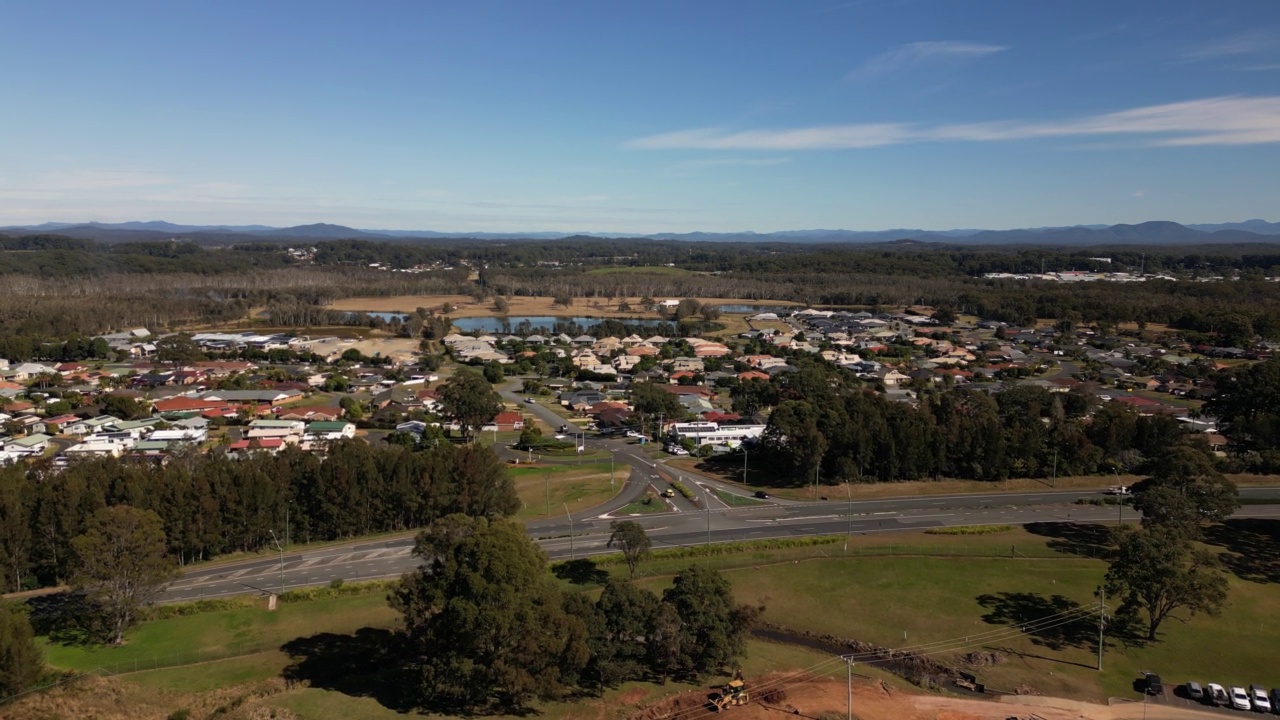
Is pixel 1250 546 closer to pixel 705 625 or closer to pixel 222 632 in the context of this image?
pixel 705 625

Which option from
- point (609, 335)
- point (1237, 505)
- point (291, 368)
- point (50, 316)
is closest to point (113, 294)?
point (50, 316)

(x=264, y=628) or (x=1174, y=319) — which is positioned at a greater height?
(x=1174, y=319)

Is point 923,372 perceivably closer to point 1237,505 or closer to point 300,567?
point 1237,505

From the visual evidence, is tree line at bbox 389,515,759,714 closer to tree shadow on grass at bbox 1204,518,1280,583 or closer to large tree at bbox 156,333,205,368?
tree shadow on grass at bbox 1204,518,1280,583

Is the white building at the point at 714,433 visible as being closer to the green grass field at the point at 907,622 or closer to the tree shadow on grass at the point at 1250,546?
the green grass field at the point at 907,622

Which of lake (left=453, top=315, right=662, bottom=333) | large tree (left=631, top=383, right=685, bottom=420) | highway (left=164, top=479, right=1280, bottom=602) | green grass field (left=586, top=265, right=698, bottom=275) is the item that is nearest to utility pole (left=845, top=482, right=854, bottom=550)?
highway (left=164, top=479, right=1280, bottom=602)

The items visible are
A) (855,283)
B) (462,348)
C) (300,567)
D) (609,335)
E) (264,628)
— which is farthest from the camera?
(855,283)

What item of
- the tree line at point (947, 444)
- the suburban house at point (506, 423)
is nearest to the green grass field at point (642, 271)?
the suburban house at point (506, 423)
